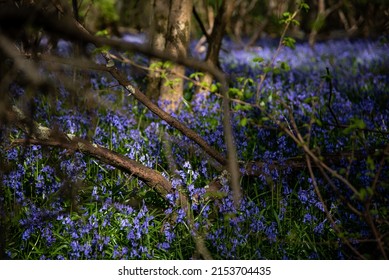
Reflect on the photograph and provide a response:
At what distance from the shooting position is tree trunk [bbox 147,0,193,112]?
5.94 meters

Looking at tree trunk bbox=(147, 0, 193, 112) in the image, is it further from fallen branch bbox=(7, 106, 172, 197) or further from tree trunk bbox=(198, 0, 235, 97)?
fallen branch bbox=(7, 106, 172, 197)

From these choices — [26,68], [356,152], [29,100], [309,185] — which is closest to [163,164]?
[309,185]

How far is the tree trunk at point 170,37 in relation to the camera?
5.94m

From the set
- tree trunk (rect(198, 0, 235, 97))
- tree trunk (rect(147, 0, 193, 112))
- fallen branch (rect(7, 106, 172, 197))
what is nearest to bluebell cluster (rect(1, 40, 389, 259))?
fallen branch (rect(7, 106, 172, 197))

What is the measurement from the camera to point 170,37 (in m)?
5.96

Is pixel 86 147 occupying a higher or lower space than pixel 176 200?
higher

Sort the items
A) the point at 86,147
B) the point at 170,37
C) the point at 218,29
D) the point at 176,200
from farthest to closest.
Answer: the point at 218,29, the point at 170,37, the point at 176,200, the point at 86,147

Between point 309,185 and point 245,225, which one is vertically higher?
point 309,185

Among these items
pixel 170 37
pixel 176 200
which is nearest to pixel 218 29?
pixel 170 37

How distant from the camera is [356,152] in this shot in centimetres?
399

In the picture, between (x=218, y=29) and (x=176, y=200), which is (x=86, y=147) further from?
(x=218, y=29)

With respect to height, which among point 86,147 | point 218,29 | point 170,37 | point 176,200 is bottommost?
point 176,200
